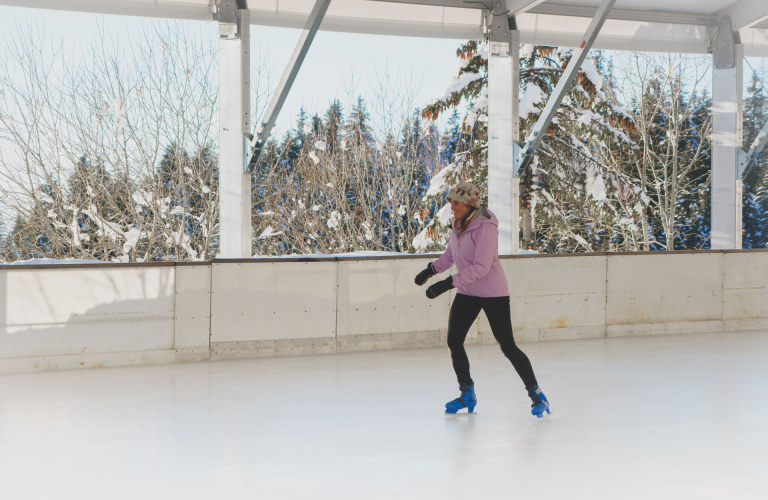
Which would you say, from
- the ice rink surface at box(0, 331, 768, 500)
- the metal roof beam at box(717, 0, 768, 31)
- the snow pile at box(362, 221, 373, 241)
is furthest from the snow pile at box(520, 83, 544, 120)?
the ice rink surface at box(0, 331, 768, 500)

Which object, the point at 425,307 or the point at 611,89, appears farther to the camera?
the point at 611,89

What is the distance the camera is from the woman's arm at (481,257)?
14.6ft

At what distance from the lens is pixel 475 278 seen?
4.44 meters

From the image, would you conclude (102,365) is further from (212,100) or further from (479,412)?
(212,100)

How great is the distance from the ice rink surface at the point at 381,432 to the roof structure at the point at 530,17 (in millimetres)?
3680

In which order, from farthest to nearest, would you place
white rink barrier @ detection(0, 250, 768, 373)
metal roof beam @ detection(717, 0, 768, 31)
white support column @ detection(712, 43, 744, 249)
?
white support column @ detection(712, 43, 744, 249) < metal roof beam @ detection(717, 0, 768, 31) < white rink barrier @ detection(0, 250, 768, 373)

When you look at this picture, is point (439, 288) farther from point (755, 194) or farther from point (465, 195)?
point (755, 194)

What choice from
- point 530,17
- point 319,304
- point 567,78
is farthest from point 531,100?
point 319,304

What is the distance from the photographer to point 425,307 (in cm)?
799

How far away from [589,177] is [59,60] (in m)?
10.9

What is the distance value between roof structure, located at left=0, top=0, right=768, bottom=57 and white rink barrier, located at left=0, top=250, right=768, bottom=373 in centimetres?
269

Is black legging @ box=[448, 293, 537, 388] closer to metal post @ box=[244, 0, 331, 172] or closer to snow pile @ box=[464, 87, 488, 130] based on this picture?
metal post @ box=[244, 0, 331, 172]

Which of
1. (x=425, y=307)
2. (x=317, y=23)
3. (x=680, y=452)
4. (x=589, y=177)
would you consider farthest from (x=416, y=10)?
(x=589, y=177)

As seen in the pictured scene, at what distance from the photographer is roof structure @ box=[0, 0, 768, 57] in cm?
Result: 782
